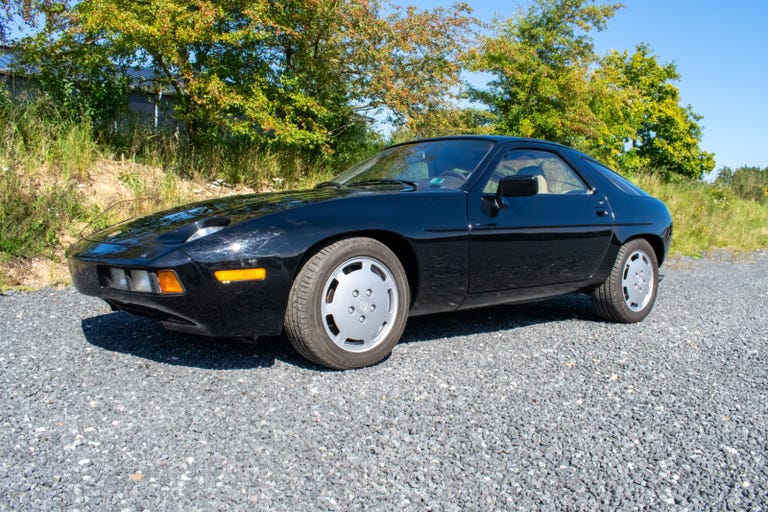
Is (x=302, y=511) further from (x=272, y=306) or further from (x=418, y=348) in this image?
(x=418, y=348)

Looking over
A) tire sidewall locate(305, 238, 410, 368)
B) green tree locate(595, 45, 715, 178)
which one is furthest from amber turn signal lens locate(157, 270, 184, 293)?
green tree locate(595, 45, 715, 178)

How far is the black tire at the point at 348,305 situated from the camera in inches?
115

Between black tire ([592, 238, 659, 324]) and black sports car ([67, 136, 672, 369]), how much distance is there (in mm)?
16

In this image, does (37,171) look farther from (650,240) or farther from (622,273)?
(650,240)

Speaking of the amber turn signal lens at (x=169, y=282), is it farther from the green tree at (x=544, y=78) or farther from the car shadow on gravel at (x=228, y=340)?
the green tree at (x=544, y=78)

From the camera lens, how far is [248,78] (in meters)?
9.04

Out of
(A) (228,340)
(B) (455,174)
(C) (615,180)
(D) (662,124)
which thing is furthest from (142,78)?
(D) (662,124)

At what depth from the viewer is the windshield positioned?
3.75 m

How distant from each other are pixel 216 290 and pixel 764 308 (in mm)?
5333

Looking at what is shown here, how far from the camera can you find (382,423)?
2.51m

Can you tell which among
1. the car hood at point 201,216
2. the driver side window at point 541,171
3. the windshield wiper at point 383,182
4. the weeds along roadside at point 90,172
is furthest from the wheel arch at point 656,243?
the weeds along roadside at point 90,172

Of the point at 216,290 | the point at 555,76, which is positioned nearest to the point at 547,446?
the point at 216,290

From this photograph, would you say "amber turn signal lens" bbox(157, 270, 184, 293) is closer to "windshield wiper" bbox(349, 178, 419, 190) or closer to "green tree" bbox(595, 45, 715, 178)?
"windshield wiper" bbox(349, 178, 419, 190)

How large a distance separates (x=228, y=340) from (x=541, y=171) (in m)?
2.45
